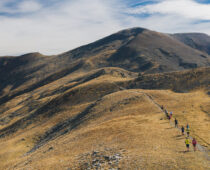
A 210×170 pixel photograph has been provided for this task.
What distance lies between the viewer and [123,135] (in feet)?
118

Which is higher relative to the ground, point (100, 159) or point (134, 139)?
point (134, 139)

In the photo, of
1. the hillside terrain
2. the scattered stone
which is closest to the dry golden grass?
the hillside terrain

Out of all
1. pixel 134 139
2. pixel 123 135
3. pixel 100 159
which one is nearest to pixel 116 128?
pixel 123 135

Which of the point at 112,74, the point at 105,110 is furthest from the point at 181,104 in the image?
the point at 112,74

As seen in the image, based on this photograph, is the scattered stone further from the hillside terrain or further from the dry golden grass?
the dry golden grass

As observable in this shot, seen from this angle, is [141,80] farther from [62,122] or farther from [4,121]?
[4,121]

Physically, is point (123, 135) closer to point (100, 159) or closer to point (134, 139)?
point (134, 139)

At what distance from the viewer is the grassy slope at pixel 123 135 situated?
2597cm

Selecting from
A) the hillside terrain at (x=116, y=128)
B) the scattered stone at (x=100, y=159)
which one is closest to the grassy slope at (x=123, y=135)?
the hillside terrain at (x=116, y=128)

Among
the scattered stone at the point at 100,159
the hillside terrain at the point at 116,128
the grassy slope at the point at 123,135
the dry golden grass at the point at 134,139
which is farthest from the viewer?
the hillside terrain at the point at 116,128

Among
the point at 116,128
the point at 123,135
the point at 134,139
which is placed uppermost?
the point at 134,139

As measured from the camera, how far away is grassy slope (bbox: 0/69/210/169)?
25969 millimetres

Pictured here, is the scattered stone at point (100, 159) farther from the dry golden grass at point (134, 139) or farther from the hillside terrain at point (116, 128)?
the dry golden grass at point (134, 139)

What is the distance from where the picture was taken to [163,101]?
200 feet
